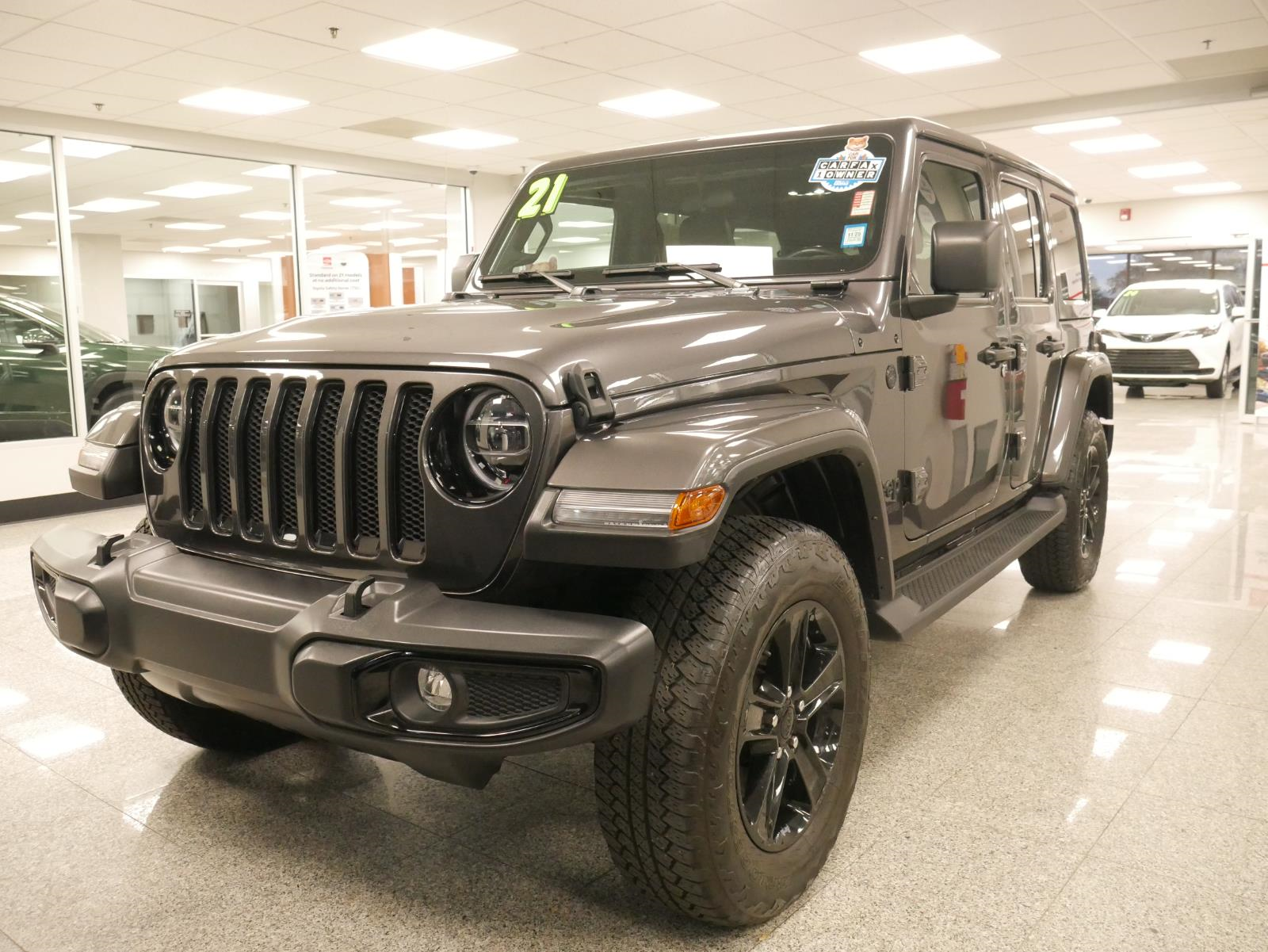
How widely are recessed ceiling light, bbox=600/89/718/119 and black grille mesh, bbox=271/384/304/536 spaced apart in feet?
24.8

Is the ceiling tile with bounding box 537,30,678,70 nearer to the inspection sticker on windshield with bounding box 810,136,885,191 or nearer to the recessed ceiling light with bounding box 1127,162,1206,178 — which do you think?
the inspection sticker on windshield with bounding box 810,136,885,191

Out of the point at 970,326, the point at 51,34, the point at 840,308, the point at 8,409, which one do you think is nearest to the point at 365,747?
the point at 840,308

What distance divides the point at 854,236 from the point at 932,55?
20.3 ft

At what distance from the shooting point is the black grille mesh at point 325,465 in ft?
6.18

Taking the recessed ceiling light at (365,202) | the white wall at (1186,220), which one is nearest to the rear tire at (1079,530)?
the recessed ceiling light at (365,202)

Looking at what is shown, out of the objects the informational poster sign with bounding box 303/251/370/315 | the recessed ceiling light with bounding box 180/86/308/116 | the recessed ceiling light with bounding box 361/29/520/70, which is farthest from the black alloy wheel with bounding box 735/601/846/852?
the informational poster sign with bounding box 303/251/370/315

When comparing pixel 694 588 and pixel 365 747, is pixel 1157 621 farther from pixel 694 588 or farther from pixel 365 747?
pixel 365 747

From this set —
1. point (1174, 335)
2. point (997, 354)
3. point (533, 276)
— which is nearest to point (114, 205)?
point (533, 276)

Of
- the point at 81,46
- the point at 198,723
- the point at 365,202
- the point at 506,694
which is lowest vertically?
the point at 198,723

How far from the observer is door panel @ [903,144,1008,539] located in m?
2.66

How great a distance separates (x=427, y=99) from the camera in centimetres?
884

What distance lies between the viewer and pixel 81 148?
8930mm

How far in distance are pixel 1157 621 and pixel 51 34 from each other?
7.01 meters

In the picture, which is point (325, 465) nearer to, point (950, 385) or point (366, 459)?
point (366, 459)
